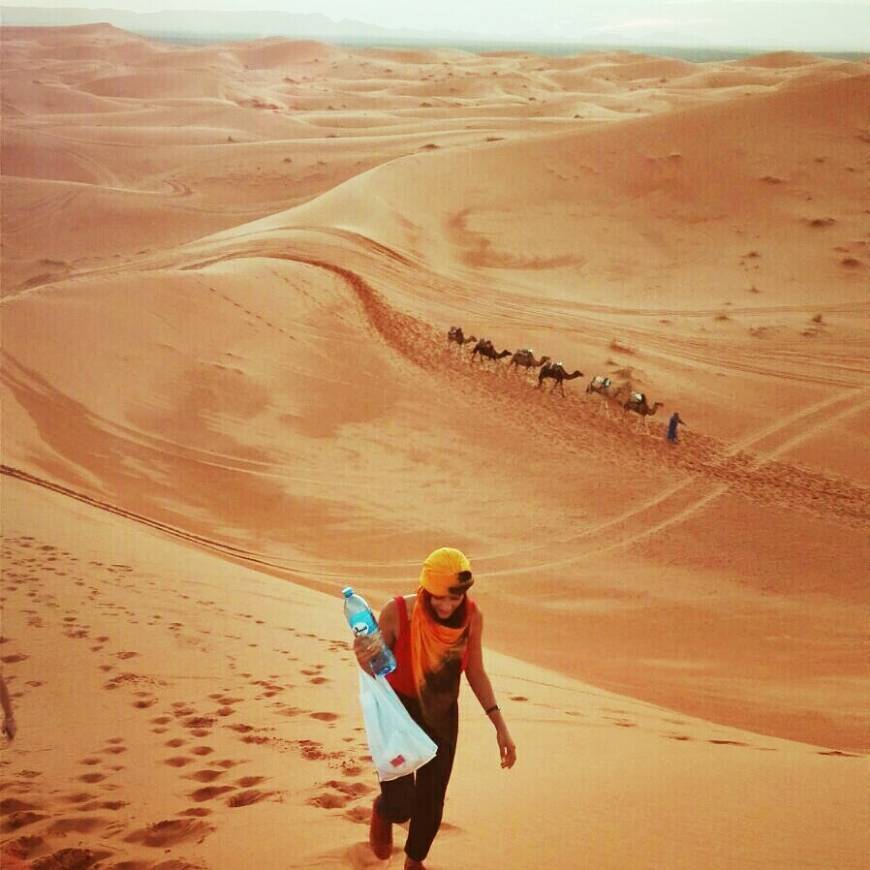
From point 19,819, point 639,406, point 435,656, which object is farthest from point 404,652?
point 639,406

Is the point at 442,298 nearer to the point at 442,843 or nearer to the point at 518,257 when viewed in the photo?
the point at 518,257

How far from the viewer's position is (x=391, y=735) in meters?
2.91

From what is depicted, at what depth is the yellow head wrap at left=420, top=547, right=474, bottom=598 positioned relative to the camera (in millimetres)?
2795

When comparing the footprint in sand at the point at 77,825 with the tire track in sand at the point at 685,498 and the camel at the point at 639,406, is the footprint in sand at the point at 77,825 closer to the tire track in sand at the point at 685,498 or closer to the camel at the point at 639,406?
the tire track in sand at the point at 685,498

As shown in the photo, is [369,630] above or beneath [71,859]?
above

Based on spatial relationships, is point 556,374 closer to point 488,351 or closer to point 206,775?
point 488,351

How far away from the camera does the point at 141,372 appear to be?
40.6ft

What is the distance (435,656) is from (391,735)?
290 millimetres

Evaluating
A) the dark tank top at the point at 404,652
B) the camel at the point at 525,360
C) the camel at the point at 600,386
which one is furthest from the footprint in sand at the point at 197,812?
the camel at the point at 525,360

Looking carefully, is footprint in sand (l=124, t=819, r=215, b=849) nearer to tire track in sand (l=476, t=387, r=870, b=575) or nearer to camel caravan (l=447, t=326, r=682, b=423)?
tire track in sand (l=476, t=387, r=870, b=575)

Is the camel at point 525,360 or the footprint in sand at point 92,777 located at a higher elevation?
the footprint in sand at point 92,777

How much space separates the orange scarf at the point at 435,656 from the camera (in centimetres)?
295

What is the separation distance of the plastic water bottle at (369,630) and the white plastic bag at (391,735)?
0.06 m

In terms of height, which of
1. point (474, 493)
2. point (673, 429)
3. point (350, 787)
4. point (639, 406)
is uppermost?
point (350, 787)
